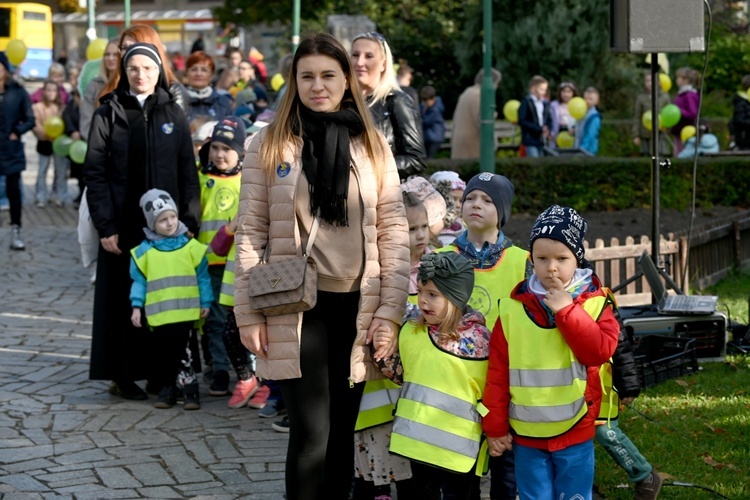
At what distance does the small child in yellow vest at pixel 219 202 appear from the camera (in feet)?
25.6

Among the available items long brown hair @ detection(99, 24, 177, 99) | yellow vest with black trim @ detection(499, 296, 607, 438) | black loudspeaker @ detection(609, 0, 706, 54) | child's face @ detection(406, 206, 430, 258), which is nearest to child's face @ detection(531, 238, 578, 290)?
yellow vest with black trim @ detection(499, 296, 607, 438)

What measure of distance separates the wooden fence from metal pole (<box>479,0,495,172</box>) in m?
2.17

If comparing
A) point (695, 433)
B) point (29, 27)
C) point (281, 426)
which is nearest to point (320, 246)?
point (281, 426)

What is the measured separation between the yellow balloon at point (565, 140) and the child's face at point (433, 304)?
48.9 feet

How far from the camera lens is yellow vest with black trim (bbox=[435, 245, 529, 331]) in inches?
209

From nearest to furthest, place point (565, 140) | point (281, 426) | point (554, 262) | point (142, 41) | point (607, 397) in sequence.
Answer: point (554, 262) < point (607, 397) < point (281, 426) < point (142, 41) < point (565, 140)

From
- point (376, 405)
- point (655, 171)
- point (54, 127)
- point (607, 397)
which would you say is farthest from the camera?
point (54, 127)

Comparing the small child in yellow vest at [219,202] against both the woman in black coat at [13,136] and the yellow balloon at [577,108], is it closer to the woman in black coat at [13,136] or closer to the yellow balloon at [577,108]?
the woman in black coat at [13,136]

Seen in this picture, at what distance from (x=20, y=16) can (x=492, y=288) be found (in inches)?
1607

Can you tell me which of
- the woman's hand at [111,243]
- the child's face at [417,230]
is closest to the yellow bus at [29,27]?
the woman's hand at [111,243]

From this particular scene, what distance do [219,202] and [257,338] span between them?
11.0 feet

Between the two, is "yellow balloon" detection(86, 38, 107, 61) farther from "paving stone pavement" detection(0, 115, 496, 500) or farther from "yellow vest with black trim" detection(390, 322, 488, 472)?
"yellow vest with black trim" detection(390, 322, 488, 472)

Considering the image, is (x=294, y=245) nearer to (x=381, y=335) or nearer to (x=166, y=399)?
(x=381, y=335)

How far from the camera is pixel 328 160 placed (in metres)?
4.68
